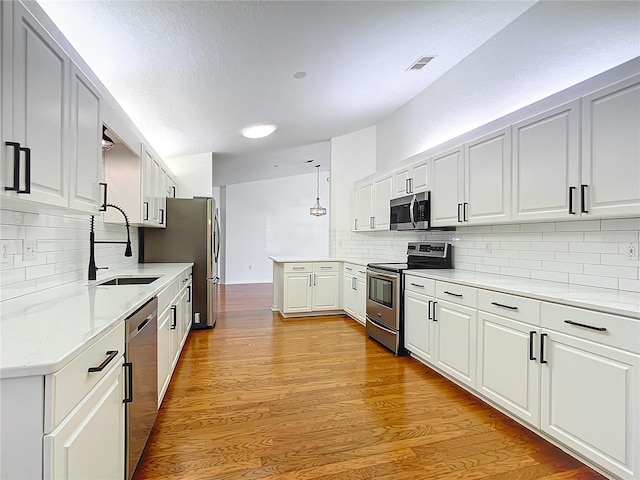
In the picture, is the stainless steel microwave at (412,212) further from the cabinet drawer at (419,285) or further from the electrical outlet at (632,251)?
the electrical outlet at (632,251)

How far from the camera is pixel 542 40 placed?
2773mm

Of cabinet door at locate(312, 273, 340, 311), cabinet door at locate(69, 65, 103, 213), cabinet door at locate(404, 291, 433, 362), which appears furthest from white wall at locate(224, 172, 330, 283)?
cabinet door at locate(69, 65, 103, 213)

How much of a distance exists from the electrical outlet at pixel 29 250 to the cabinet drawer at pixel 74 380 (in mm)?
918

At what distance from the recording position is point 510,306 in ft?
7.36

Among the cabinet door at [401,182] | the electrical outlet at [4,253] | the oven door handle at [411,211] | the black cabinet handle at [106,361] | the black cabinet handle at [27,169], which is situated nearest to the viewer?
the black cabinet handle at [106,361]

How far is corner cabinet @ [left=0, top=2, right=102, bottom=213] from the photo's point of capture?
1.26 meters

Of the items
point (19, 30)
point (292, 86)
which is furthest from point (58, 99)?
point (292, 86)

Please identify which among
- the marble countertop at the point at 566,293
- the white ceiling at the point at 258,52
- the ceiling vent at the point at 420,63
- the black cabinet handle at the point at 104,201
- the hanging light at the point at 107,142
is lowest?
the marble countertop at the point at 566,293

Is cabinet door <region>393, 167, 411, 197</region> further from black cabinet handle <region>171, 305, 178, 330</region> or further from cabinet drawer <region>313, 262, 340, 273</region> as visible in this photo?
black cabinet handle <region>171, 305, 178, 330</region>

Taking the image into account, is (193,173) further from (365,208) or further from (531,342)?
(531,342)

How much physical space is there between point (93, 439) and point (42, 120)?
4.14ft

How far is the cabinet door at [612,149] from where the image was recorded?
186cm

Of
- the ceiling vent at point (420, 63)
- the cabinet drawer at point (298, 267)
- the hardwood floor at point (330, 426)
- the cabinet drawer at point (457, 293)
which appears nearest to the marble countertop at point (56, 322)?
the hardwood floor at point (330, 426)

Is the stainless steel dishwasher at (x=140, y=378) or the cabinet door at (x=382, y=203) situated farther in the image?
the cabinet door at (x=382, y=203)
